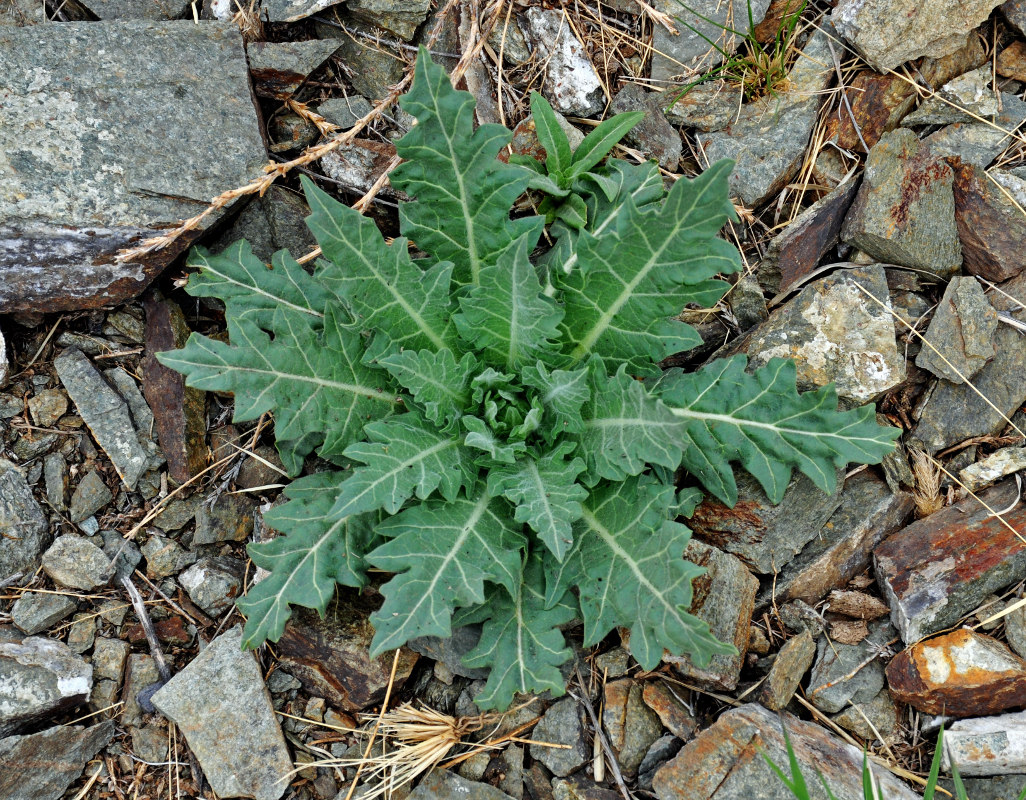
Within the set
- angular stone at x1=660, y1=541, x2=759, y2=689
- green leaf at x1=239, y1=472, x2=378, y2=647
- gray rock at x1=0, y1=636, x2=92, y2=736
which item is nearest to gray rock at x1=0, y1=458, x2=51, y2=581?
gray rock at x1=0, y1=636, x2=92, y2=736

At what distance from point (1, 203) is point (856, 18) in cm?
327

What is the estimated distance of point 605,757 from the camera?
254 centimetres

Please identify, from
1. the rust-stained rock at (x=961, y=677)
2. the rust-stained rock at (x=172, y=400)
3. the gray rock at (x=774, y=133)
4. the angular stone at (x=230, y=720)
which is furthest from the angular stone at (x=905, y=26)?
the angular stone at (x=230, y=720)

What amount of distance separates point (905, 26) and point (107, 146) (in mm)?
3057

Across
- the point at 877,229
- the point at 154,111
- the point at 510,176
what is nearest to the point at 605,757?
the point at 510,176

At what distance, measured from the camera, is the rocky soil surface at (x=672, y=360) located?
2551 millimetres

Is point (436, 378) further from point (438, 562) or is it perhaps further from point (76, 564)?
point (76, 564)

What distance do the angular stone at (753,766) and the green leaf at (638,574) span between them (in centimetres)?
39

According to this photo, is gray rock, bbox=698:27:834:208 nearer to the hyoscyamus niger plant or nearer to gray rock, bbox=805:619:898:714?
the hyoscyamus niger plant

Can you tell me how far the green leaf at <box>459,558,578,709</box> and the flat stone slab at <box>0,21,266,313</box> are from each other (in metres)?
1.75

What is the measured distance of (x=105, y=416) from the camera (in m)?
2.88

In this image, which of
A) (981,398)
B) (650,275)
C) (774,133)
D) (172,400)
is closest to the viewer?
(650,275)

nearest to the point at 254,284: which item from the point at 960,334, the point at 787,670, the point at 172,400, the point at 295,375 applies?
the point at 295,375

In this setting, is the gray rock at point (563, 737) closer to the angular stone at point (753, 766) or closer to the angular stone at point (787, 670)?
the angular stone at point (753, 766)
